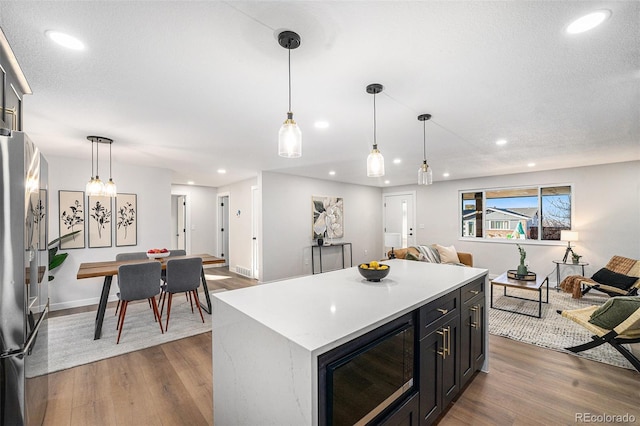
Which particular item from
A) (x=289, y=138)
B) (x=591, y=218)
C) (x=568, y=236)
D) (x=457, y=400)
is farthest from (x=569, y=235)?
(x=289, y=138)

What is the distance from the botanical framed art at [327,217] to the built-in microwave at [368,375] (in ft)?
17.0

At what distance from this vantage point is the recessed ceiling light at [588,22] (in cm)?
136

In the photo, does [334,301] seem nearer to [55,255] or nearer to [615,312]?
[615,312]

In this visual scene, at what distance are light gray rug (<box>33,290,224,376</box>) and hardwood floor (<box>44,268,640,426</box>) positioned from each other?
0.20 m

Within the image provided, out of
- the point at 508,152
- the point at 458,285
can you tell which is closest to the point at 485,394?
the point at 458,285

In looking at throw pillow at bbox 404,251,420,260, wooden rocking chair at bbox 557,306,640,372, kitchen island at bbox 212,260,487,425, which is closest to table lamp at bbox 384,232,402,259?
throw pillow at bbox 404,251,420,260

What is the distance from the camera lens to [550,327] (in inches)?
136

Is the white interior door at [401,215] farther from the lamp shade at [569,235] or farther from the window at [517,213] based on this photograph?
the lamp shade at [569,235]

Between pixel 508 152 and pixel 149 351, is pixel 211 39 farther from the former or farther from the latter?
pixel 508 152

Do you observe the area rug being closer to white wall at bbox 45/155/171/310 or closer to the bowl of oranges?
the bowl of oranges

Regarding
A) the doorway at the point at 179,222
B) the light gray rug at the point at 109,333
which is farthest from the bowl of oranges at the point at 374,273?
the doorway at the point at 179,222

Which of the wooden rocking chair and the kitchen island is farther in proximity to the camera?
the wooden rocking chair

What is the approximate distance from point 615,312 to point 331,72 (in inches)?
129

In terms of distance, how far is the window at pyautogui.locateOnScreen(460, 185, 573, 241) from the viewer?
567 centimetres
